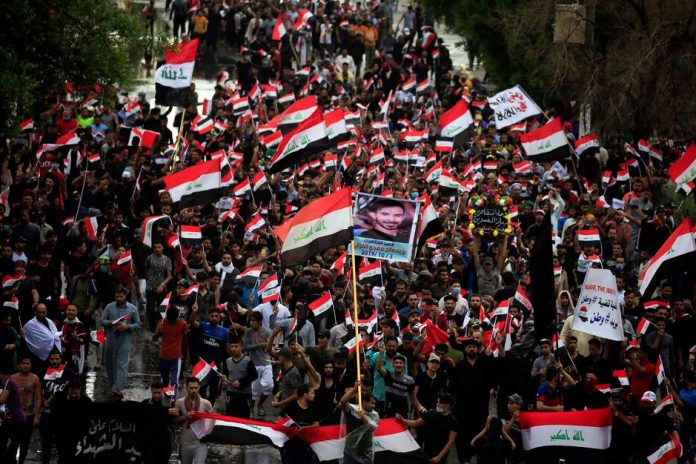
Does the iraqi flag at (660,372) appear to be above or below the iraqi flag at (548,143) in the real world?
above

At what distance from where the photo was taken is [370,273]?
67.8ft

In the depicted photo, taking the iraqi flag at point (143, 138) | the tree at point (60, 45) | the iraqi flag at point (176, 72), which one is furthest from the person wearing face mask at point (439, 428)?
the iraqi flag at point (143, 138)

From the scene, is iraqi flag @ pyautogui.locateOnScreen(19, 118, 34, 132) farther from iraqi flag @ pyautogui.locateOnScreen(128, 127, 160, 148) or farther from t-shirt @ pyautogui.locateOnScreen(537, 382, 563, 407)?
t-shirt @ pyautogui.locateOnScreen(537, 382, 563, 407)

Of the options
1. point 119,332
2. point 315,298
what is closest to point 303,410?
point 119,332

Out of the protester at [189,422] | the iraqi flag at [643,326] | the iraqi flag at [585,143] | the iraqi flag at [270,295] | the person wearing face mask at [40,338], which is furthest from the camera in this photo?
the iraqi flag at [585,143]

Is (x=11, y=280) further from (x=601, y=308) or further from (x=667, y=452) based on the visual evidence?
(x=667, y=452)

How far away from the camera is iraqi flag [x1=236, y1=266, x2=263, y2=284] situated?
20562 millimetres

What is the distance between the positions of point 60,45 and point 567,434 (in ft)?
35.5

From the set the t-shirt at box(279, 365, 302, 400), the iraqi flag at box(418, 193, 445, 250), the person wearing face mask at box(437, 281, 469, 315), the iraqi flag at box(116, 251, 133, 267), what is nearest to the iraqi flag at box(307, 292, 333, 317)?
the person wearing face mask at box(437, 281, 469, 315)

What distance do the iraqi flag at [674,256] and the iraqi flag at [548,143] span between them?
7.88 m

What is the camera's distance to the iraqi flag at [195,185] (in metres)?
23.3

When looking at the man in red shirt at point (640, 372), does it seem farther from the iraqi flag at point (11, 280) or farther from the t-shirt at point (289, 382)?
the iraqi flag at point (11, 280)

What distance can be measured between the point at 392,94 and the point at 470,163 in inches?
343

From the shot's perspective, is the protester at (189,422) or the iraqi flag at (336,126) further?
the iraqi flag at (336,126)
